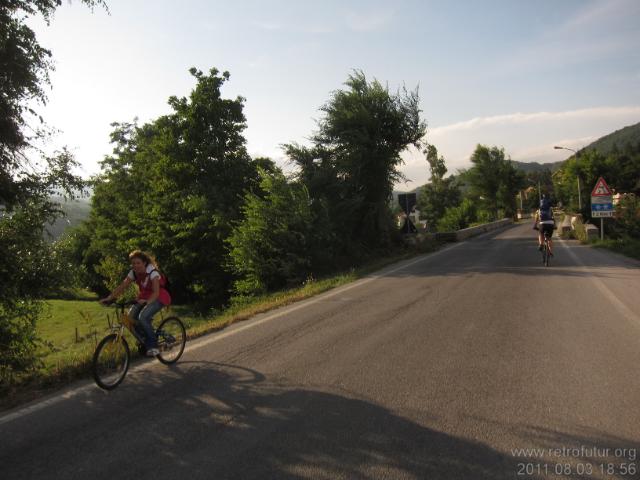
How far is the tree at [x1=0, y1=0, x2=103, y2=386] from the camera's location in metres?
7.05

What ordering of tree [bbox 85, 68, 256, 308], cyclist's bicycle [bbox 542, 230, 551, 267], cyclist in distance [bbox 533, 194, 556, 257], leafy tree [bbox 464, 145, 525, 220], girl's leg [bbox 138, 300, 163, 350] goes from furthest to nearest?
1. leafy tree [bbox 464, 145, 525, 220]
2. tree [bbox 85, 68, 256, 308]
3. cyclist in distance [bbox 533, 194, 556, 257]
4. cyclist's bicycle [bbox 542, 230, 551, 267]
5. girl's leg [bbox 138, 300, 163, 350]

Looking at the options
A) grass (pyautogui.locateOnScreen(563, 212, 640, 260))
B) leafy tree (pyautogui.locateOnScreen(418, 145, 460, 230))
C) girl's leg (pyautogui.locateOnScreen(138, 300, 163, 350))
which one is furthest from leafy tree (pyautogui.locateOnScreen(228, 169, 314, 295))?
leafy tree (pyautogui.locateOnScreen(418, 145, 460, 230))

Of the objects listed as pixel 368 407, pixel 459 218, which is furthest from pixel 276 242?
pixel 459 218

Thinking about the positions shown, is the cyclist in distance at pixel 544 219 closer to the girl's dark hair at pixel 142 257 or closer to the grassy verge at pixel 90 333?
the grassy verge at pixel 90 333

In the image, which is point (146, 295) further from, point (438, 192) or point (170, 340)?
point (438, 192)

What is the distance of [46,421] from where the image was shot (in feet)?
14.0

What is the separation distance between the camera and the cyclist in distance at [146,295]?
19.7 ft

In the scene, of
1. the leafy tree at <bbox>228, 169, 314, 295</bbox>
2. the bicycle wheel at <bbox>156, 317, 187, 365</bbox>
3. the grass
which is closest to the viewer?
the bicycle wheel at <bbox>156, 317, 187, 365</bbox>

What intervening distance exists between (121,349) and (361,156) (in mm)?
18831

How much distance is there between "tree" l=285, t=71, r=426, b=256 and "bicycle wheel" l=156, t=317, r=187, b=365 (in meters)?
15.9

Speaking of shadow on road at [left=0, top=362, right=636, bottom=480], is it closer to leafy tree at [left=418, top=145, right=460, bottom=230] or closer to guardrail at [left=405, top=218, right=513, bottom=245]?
guardrail at [left=405, top=218, right=513, bottom=245]

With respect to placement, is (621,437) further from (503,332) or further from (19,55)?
(19,55)

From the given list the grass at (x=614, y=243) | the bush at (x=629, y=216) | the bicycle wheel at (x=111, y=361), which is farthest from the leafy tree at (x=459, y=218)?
the bicycle wheel at (x=111, y=361)

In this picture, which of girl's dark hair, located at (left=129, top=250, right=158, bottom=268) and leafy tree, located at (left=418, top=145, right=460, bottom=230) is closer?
girl's dark hair, located at (left=129, top=250, right=158, bottom=268)
